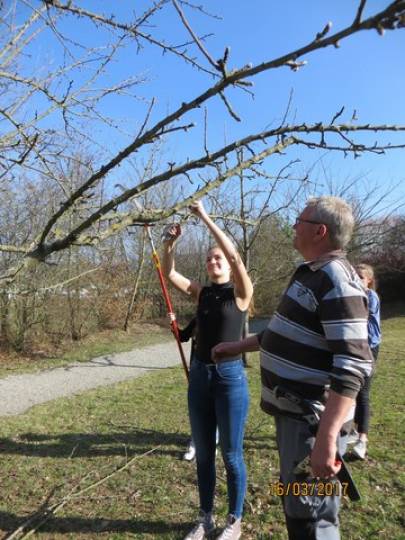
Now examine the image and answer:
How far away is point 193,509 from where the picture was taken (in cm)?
332

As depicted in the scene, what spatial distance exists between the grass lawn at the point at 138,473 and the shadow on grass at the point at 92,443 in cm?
1

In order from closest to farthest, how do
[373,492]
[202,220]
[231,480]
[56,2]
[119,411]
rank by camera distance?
1. [56,2]
2. [202,220]
3. [231,480]
4. [373,492]
5. [119,411]

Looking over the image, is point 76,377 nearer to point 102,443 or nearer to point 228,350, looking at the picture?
point 102,443

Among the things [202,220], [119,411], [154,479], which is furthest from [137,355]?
[202,220]

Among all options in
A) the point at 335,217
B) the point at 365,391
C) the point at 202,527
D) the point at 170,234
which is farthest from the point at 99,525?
the point at 335,217

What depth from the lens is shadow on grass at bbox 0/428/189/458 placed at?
14.9ft

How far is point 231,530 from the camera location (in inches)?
112

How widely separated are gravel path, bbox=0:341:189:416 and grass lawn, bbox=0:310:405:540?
0.99 meters

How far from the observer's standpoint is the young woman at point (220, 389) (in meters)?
2.72

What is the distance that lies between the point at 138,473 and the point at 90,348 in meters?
8.36

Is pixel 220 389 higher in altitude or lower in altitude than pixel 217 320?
lower

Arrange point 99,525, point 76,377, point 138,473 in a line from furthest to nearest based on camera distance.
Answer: point 76,377 < point 138,473 < point 99,525

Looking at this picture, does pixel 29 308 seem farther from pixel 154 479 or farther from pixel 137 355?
pixel 154 479

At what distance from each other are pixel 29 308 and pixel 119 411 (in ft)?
19.2
